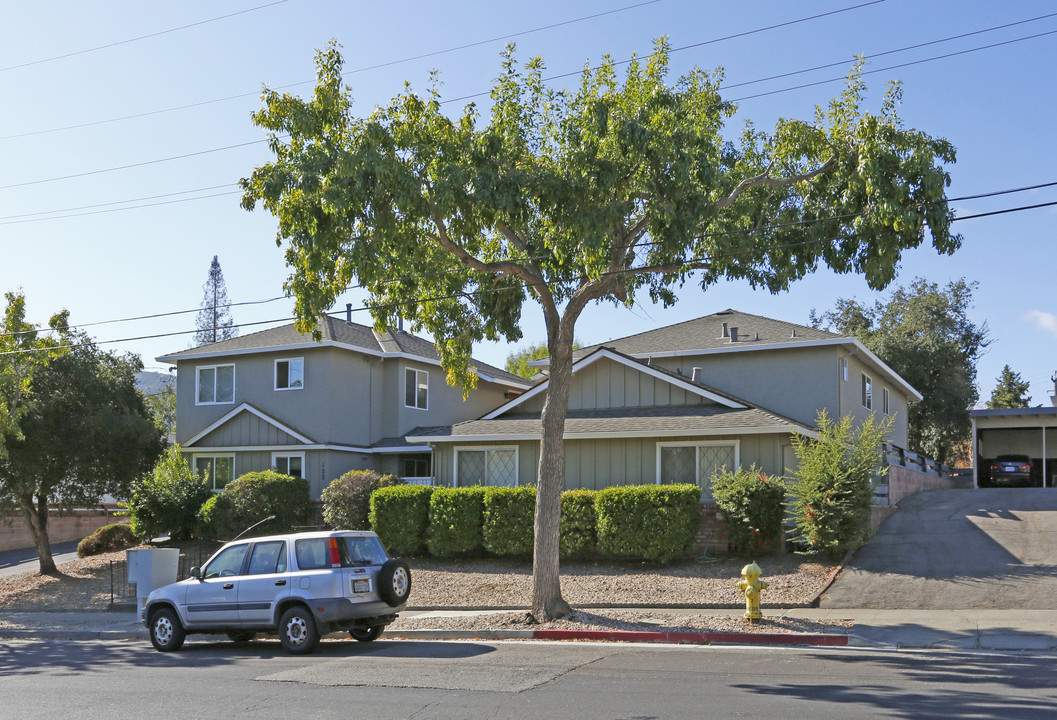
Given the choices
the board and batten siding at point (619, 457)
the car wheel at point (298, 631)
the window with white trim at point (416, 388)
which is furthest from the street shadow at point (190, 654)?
the window with white trim at point (416, 388)

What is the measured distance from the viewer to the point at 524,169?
1526 cm

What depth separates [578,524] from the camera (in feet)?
68.5

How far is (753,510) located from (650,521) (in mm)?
2196

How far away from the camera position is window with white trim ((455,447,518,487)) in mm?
25125

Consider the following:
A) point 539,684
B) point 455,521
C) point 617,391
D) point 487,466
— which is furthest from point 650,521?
point 539,684

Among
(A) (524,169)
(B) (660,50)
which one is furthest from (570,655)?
(B) (660,50)

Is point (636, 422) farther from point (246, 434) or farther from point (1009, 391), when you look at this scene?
point (1009, 391)

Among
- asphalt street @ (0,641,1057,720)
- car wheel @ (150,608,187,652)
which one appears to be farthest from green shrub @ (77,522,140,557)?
asphalt street @ (0,641,1057,720)

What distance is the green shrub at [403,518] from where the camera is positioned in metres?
22.6

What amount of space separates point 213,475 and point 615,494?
1657cm

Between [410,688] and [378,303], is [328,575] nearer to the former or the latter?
[410,688]

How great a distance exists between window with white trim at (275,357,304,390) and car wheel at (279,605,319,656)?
1760 centimetres

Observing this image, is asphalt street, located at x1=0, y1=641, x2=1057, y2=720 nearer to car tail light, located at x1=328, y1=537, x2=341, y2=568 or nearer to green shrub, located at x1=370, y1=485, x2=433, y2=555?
car tail light, located at x1=328, y1=537, x2=341, y2=568

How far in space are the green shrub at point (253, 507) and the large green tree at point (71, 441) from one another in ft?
9.63
